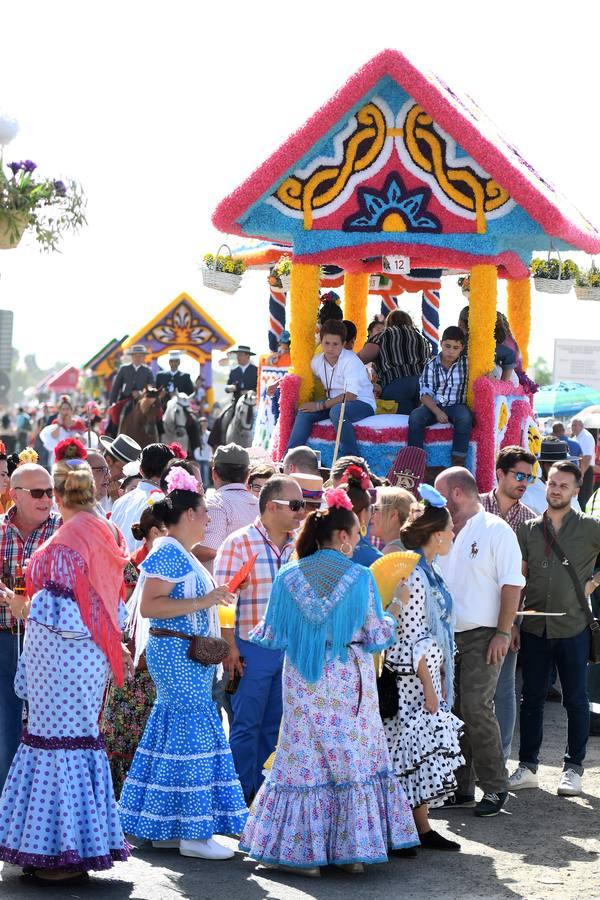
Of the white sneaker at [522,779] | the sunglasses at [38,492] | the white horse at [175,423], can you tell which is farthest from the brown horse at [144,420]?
the sunglasses at [38,492]

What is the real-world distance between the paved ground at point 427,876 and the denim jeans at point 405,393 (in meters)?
5.64

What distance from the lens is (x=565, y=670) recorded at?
8258 mm

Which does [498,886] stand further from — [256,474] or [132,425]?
[132,425]

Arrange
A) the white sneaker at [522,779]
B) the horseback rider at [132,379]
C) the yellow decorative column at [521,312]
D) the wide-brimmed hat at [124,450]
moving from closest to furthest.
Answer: the white sneaker at [522,779] < the wide-brimmed hat at [124,450] < the yellow decorative column at [521,312] < the horseback rider at [132,379]

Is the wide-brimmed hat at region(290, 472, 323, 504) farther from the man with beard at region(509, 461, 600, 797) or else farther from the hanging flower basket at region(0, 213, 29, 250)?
the hanging flower basket at region(0, 213, 29, 250)

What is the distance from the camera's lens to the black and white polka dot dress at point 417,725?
6.82 metres

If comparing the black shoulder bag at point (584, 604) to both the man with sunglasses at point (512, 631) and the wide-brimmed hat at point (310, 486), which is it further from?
the wide-brimmed hat at point (310, 486)

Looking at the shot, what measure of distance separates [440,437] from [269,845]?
6.01 m

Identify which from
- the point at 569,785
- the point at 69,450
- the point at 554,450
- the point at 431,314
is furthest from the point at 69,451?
the point at 431,314

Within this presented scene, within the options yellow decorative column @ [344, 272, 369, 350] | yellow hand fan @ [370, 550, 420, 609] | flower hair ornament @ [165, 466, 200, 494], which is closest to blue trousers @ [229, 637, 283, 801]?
yellow hand fan @ [370, 550, 420, 609]

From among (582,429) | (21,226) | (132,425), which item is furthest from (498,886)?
(132,425)

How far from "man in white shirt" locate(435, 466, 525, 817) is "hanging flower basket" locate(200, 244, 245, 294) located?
6318mm

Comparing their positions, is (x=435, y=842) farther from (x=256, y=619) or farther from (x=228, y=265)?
(x=228, y=265)

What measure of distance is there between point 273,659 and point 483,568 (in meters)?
1.25
